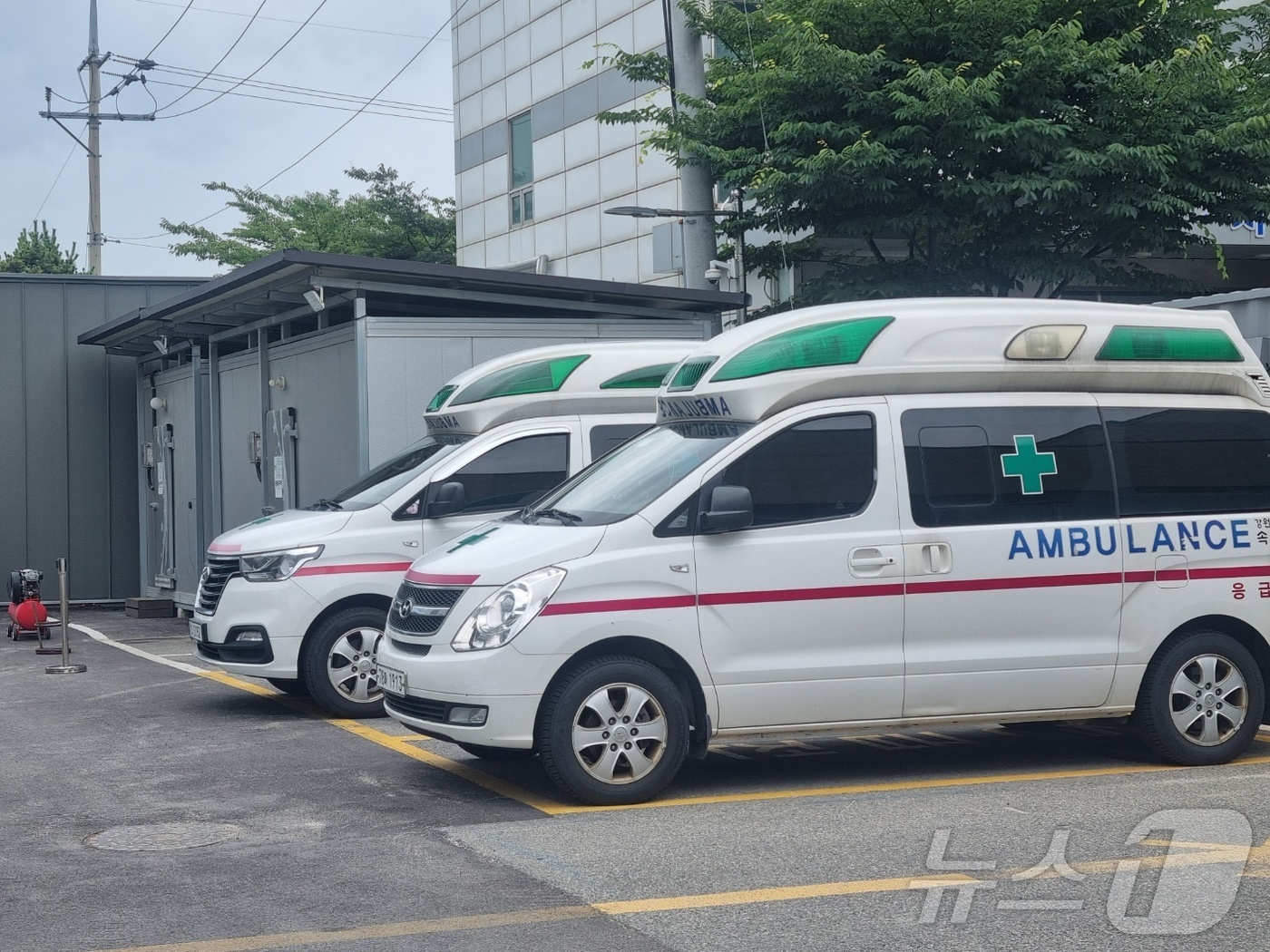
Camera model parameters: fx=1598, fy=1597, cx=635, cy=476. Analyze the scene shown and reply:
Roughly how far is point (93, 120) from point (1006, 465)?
145 feet

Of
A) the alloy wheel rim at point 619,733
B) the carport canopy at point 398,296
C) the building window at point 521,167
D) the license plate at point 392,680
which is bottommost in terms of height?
the alloy wheel rim at point 619,733

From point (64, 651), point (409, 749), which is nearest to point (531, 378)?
point (409, 749)

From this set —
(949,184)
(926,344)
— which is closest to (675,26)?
(949,184)

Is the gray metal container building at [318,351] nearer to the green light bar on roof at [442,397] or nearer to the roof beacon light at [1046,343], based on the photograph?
the green light bar on roof at [442,397]

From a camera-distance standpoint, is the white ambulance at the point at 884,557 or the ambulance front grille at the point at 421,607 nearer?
the white ambulance at the point at 884,557

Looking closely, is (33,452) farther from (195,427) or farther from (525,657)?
(525,657)

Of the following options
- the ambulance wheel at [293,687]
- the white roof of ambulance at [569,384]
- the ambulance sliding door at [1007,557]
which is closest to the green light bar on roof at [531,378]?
the white roof of ambulance at [569,384]

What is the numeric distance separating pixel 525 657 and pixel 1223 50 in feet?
41.2

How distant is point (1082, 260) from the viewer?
54.3 feet

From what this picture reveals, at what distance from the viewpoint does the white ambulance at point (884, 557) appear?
24.6 feet

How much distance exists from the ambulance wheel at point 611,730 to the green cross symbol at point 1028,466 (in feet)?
7.08

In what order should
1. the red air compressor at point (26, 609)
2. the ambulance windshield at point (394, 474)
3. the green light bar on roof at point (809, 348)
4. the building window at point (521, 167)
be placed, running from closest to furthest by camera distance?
the green light bar on roof at point (809, 348) < the ambulance windshield at point (394, 474) < the red air compressor at point (26, 609) < the building window at point (521, 167)

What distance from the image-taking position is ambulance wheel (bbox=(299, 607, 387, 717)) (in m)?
10.6

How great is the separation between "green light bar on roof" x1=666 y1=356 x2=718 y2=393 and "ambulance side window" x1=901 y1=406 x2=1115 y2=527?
3.52ft
